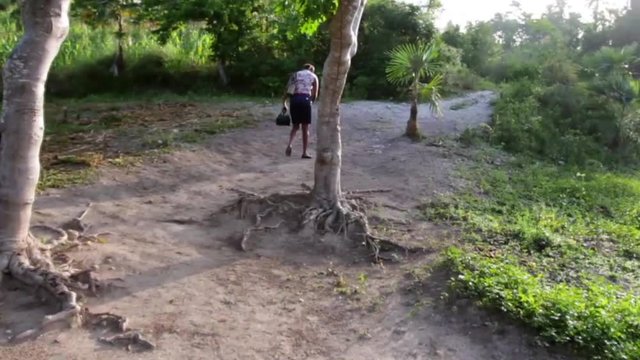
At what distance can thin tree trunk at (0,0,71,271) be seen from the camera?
5285mm

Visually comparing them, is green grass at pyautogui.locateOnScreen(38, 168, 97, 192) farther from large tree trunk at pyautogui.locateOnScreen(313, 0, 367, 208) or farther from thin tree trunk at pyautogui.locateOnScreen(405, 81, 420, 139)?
thin tree trunk at pyautogui.locateOnScreen(405, 81, 420, 139)

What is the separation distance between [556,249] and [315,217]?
2.74 metres

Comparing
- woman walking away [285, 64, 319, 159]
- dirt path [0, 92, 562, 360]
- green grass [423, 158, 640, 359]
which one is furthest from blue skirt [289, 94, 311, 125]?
green grass [423, 158, 640, 359]

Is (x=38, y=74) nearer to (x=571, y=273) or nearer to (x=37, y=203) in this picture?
(x=37, y=203)

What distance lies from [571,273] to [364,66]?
39.4 ft

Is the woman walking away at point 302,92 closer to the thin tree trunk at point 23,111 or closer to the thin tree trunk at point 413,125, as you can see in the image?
the thin tree trunk at point 413,125

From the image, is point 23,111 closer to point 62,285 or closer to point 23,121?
point 23,121

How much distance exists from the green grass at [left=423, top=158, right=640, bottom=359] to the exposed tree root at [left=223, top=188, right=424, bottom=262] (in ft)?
3.06

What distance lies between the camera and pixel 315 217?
24.1ft

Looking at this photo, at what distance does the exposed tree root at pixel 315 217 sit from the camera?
7.05 metres

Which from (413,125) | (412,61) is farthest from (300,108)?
(413,125)

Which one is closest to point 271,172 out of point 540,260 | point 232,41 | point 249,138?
point 249,138

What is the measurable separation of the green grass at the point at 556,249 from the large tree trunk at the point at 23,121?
3.67 m

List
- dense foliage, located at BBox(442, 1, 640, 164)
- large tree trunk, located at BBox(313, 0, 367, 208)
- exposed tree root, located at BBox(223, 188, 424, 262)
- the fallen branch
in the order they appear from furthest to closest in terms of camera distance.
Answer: dense foliage, located at BBox(442, 1, 640, 164) < large tree trunk, located at BBox(313, 0, 367, 208) < exposed tree root, located at BBox(223, 188, 424, 262) < the fallen branch
